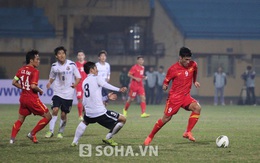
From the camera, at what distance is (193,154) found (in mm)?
11562

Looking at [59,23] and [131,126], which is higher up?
[59,23]

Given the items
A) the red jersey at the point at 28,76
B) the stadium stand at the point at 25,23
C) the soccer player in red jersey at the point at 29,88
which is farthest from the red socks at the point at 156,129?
the stadium stand at the point at 25,23

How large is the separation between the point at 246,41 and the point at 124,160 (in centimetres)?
3902

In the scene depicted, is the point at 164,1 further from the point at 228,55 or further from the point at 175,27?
the point at 228,55

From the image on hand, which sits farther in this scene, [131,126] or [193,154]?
[131,126]

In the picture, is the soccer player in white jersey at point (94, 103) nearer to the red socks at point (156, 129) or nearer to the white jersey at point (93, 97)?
the white jersey at point (93, 97)

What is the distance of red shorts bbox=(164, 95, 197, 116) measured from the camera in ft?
43.7

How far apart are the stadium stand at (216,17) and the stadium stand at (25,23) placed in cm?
923

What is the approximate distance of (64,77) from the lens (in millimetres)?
14977

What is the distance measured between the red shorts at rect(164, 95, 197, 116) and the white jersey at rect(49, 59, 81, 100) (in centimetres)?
264

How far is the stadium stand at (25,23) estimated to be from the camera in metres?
47.1

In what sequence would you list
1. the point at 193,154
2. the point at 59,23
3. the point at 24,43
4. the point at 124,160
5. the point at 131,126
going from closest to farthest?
the point at 124,160, the point at 193,154, the point at 131,126, the point at 24,43, the point at 59,23

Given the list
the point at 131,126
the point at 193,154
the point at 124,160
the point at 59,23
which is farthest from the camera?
the point at 59,23

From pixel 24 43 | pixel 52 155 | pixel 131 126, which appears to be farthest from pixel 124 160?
pixel 24 43
